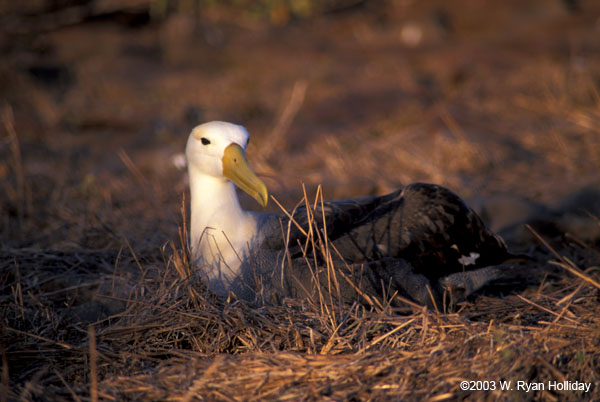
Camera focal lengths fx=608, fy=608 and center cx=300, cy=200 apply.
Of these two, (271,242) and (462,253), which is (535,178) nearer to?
(462,253)

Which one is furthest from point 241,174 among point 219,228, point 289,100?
point 289,100

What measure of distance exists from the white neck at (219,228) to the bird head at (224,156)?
0.07 meters

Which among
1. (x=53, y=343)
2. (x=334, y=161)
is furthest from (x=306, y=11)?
(x=53, y=343)

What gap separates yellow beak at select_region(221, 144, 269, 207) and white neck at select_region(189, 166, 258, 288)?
0.15 meters

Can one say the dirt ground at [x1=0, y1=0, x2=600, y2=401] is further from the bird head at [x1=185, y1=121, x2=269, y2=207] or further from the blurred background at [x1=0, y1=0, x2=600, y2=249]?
the bird head at [x1=185, y1=121, x2=269, y2=207]

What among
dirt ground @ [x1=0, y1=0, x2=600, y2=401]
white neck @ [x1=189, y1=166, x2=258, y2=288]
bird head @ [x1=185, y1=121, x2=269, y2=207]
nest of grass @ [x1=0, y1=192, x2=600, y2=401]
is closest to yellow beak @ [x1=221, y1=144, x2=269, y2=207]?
bird head @ [x1=185, y1=121, x2=269, y2=207]

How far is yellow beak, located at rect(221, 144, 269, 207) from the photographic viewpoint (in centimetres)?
302

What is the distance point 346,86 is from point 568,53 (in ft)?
12.1

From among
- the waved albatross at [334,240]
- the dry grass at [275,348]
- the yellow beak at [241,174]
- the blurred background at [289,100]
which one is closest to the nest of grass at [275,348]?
the dry grass at [275,348]

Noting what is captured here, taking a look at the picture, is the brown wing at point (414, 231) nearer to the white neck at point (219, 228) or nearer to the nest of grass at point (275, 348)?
the white neck at point (219, 228)

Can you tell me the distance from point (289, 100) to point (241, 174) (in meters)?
6.50

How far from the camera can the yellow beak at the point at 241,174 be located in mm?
3023

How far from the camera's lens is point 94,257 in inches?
149

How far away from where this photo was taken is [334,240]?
3.12m
